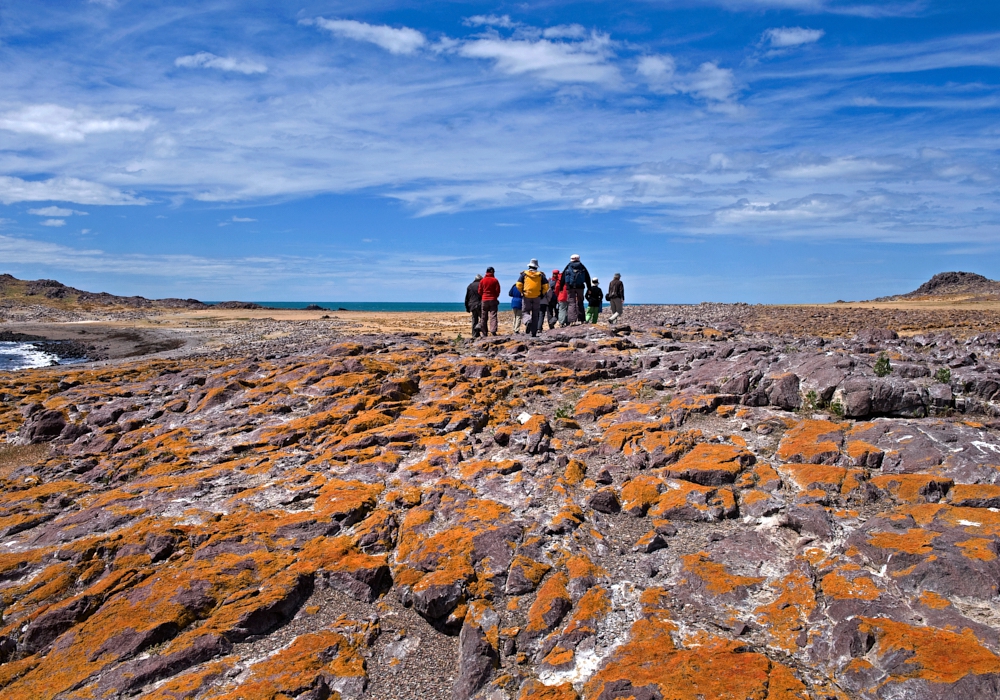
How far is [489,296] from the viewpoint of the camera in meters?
23.0

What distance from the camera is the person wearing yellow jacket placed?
21797mm

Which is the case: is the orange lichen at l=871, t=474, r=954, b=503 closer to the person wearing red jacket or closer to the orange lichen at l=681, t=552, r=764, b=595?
the orange lichen at l=681, t=552, r=764, b=595

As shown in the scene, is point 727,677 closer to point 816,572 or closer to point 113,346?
point 816,572

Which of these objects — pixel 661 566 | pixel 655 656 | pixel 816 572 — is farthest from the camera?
pixel 661 566

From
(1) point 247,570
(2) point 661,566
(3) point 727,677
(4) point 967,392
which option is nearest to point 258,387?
(1) point 247,570

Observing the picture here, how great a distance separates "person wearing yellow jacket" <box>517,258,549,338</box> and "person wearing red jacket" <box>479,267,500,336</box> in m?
1.07

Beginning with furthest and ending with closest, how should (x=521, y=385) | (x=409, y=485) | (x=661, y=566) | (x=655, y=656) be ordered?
(x=521, y=385)
(x=409, y=485)
(x=661, y=566)
(x=655, y=656)

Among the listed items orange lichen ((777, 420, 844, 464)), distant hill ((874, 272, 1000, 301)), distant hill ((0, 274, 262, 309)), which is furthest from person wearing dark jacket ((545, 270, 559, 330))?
distant hill ((0, 274, 262, 309))

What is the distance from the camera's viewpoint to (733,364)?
1389 centimetres

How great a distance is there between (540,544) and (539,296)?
14514 millimetres

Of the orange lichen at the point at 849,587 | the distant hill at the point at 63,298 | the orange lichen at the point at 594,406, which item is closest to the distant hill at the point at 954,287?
the orange lichen at the point at 594,406

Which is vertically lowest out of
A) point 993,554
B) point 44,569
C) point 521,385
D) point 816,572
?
point 44,569

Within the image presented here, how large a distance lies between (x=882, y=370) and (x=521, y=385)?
7.83m

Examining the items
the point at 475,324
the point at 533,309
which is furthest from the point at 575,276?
the point at 475,324
